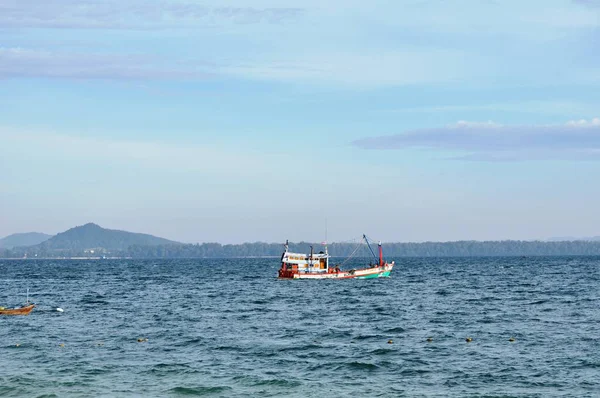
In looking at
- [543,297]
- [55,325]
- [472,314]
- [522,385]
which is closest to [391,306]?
[472,314]

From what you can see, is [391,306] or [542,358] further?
[391,306]

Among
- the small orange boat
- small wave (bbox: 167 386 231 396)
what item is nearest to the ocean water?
small wave (bbox: 167 386 231 396)

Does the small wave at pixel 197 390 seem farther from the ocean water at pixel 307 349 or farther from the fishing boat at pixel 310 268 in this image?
the fishing boat at pixel 310 268

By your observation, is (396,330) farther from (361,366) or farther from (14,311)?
(14,311)

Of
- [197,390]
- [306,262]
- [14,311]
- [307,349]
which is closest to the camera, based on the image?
[197,390]

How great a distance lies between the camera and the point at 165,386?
42.4 m

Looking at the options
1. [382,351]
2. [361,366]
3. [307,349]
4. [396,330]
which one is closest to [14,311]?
[307,349]

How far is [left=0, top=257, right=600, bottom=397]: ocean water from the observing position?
4244cm

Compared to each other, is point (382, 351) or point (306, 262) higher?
point (306, 262)

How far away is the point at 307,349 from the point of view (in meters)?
55.0

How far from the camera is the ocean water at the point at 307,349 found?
42438mm

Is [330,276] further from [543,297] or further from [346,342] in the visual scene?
[346,342]

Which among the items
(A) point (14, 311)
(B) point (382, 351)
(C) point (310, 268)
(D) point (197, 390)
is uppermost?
(C) point (310, 268)

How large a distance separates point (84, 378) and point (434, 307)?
50.2 metres
